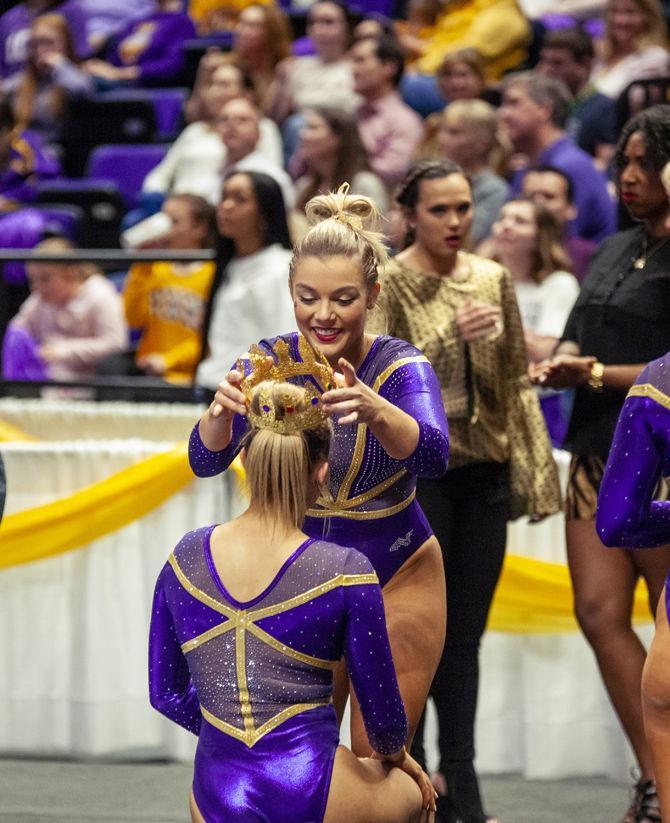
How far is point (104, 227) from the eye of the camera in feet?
29.4

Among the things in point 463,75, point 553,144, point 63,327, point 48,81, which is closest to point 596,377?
point 553,144

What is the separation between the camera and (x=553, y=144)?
677 cm

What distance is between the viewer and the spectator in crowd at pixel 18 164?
927cm

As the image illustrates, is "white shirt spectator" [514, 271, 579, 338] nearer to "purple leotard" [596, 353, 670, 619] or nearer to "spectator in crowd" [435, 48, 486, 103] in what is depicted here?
"spectator in crowd" [435, 48, 486, 103]

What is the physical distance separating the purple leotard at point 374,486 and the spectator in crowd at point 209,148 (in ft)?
15.1

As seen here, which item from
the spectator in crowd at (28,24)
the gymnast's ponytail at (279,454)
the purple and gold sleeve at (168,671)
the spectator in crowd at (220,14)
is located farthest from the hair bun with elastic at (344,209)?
the spectator in crowd at (28,24)

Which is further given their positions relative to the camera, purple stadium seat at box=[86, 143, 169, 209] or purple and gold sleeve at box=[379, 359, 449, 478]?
purple stadium seat at box=[86, 143, 169, 209]

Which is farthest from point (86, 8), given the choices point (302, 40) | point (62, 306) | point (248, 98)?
point (62, 306)

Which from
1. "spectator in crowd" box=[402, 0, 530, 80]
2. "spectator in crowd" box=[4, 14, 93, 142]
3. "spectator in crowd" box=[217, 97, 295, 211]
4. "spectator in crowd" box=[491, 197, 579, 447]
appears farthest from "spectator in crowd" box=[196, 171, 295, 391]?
"spectator in crowd" box=[4, 14, 93, 142]

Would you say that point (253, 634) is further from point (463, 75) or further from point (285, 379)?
point (463, 75)

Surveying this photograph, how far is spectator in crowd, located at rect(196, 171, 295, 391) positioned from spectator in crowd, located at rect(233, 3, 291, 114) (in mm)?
3421

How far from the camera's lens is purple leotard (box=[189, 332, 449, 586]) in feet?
10.5

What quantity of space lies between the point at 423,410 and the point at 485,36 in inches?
238

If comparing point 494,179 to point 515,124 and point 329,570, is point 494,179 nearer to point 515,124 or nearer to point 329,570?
point 515,124
